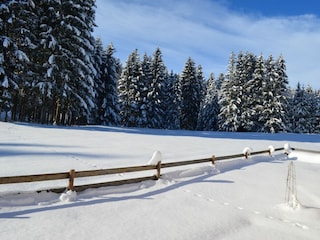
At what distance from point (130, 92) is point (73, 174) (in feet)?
131

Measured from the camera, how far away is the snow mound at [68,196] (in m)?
7.24

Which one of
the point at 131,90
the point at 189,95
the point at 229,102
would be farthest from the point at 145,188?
the point at 189,95

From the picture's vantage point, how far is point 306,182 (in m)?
12.5

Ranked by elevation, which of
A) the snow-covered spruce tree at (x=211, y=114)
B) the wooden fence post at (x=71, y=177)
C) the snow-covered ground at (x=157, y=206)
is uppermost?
the snow-covered spruce tree at (x=211, y=114)

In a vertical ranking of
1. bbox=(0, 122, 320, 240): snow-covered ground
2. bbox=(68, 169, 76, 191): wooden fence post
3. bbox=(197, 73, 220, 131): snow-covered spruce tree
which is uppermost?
bbox=(197, 73, 220, 131): snow-covered spruce tree

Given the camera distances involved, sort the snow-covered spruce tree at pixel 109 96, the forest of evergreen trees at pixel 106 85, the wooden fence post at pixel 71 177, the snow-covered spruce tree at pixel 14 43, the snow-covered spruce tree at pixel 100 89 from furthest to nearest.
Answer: the snow-covered spruce tree at pixel 109 96 < the snow-covered spruce tree at pixel 100 89 < the forest of evergreen trees at pixel 106 85 < the snow-covered spruce tree at pixel 14 43 < the wooden fence post at pixel 71 177

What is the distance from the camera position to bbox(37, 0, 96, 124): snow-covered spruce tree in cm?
2477

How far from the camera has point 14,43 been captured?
→ 22.1 m

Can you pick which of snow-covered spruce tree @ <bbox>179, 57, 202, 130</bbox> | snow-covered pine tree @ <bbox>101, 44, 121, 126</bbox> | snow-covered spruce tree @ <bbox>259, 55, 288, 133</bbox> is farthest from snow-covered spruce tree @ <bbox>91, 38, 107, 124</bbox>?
snow-covered spruce tree @ <bbox>259, 55, 288, 133</bbox>

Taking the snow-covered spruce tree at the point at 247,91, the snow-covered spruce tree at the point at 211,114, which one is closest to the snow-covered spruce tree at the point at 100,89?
the snow-covered spruce tree at the point at 247,91

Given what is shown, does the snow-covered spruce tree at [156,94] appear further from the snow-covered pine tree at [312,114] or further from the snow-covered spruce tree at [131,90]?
the snow-covered pine tree at [312,114]

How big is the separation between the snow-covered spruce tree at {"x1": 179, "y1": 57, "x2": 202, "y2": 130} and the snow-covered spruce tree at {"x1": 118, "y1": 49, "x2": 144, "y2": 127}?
1057cm

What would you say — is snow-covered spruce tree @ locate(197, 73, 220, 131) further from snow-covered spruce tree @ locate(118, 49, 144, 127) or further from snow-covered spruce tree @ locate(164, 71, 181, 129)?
snow-covered spruce tree @ locate(118, 49, 144, 127)

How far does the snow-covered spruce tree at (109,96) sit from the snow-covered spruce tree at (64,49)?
520 inches
